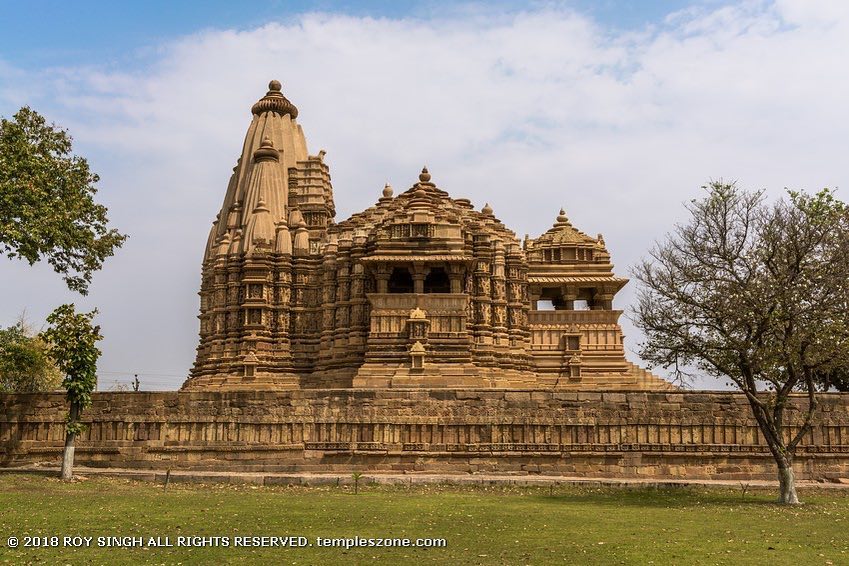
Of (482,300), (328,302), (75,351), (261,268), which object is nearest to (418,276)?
(482,300)

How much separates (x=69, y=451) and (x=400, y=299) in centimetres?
1802

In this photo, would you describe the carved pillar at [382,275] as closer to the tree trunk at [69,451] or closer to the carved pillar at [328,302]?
the carved pillar at [328,302]

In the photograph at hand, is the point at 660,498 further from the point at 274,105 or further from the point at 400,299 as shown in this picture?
the point at 274,105

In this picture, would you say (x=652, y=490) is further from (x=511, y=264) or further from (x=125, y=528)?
(x=511, y=264)

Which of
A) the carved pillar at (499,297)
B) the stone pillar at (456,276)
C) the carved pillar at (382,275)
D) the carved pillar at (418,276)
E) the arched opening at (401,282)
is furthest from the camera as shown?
the arched opening at (401,282)

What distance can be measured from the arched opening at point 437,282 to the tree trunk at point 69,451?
2172cm

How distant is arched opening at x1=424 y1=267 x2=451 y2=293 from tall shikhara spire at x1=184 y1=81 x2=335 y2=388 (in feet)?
20.0

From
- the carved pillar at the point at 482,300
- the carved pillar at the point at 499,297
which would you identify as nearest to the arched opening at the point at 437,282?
the carved pillar at the point at 482,300

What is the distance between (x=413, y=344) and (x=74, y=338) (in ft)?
52.4

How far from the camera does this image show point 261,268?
43000mm

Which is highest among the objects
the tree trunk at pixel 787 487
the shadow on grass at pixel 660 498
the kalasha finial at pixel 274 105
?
the kalasha finial at pixel 274 105

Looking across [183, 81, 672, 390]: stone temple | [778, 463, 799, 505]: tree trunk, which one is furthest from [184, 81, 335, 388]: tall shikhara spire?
[778, 463, 799, 505]: tree trunk

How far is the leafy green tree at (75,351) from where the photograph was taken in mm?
24172

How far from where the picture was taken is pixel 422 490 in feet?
76.1
